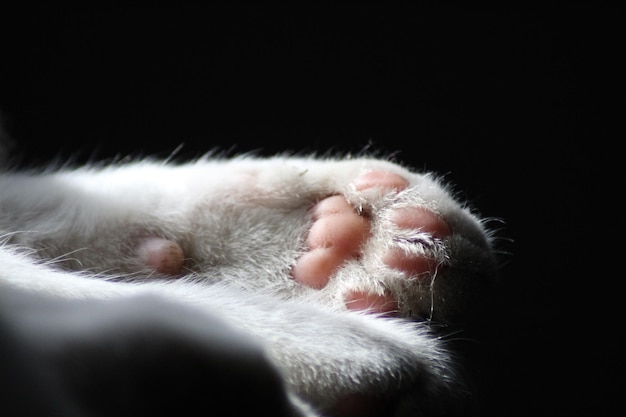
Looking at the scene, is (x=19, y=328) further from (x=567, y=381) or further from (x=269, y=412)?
(x=567, y=381)

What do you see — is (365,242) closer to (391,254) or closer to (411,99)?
(391,254)

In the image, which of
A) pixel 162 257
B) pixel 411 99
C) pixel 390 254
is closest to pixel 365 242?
pixel 390 254

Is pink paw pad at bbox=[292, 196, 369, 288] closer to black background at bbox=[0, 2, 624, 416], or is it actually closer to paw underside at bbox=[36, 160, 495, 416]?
paw underside at bbox=[36, 160, 495, 416]

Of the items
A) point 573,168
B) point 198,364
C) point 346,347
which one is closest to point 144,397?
point 198,364

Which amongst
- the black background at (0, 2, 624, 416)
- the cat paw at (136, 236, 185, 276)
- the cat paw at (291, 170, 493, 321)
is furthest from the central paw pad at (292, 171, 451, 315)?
the black background at (0, 2, 624, 416)

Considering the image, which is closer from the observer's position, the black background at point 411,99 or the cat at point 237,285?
the cat at point 237,285

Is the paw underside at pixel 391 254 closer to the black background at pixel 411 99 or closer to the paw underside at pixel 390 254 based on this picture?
the paw underside at pixel 390 254

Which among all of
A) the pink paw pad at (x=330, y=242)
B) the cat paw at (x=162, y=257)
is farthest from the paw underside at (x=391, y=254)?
the cat paw at (x=162, y=257)
